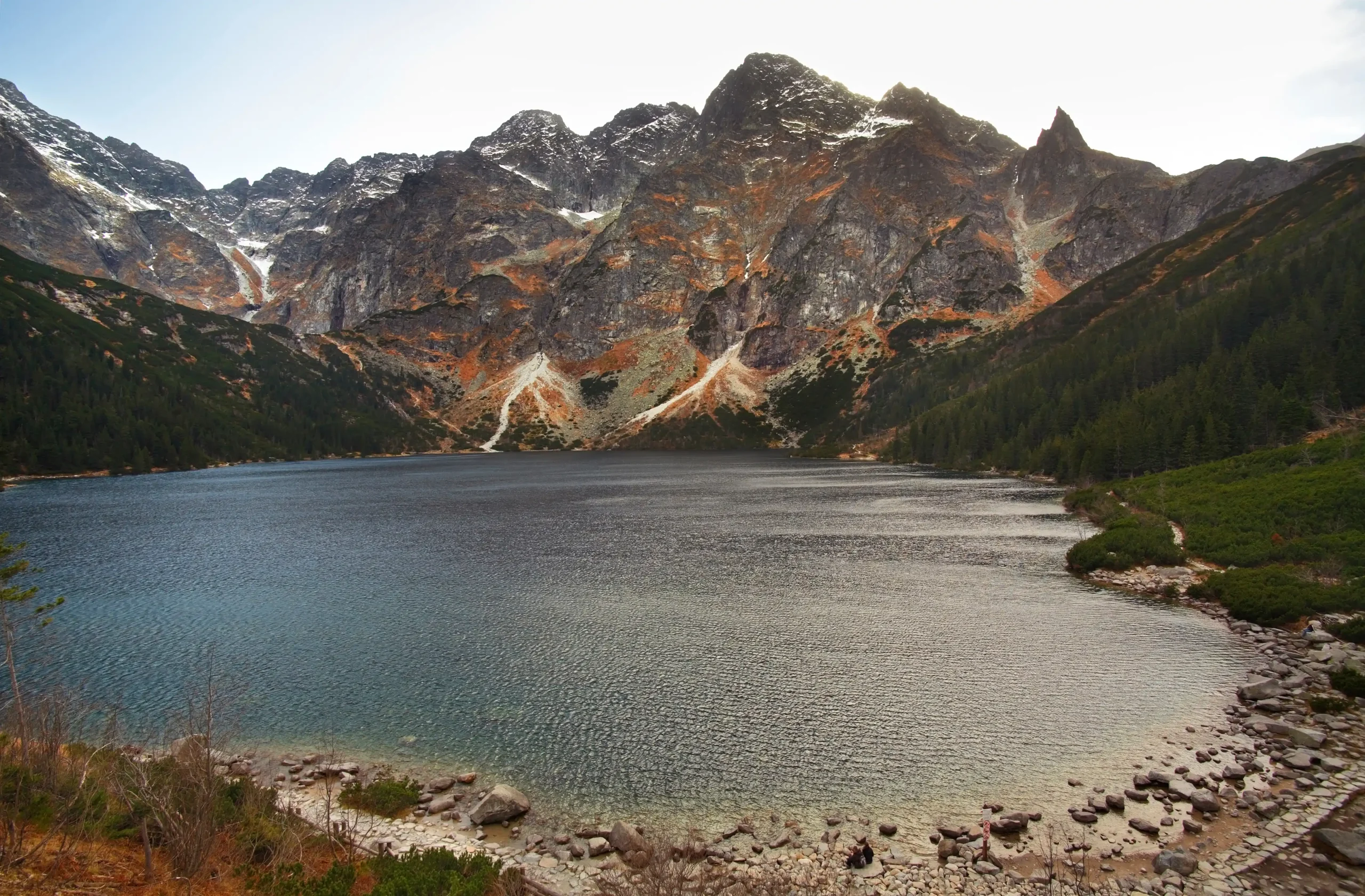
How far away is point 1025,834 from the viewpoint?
68.5ft

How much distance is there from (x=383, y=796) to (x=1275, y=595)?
50.2 meters

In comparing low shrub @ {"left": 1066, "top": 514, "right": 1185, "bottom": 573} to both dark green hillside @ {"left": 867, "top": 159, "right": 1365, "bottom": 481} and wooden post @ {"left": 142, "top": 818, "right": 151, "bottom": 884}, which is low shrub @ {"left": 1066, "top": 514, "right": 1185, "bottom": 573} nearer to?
dark green hillside @ {"left": 867, "top": 159, "right": 1365, "bottom": 481}

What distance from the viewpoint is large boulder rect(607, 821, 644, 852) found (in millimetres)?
20859

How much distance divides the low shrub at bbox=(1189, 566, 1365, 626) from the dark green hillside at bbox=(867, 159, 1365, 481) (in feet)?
193

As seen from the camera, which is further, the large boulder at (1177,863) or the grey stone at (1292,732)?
the grey stone at (1292,732)

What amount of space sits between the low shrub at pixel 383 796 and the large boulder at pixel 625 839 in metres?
7.62

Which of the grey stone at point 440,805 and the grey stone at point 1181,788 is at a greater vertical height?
the grey stone at point 1181,788

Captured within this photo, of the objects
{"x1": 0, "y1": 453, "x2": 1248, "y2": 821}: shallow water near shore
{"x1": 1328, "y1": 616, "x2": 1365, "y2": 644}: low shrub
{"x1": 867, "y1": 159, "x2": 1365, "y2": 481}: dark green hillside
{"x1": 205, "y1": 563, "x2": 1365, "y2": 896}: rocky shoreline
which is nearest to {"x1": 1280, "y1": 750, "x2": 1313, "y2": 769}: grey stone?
{"x1": 205, "y1": 563, "x2": 1365, "y2": 896}: rocky shoreline

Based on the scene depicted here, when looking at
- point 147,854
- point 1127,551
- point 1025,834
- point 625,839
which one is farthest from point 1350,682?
point 147,854

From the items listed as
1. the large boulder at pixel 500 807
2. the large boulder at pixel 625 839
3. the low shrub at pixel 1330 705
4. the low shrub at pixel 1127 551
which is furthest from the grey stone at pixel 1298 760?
the low shrub at pixel 1127 551

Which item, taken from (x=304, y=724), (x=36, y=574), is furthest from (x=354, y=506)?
(x=304, y=724)

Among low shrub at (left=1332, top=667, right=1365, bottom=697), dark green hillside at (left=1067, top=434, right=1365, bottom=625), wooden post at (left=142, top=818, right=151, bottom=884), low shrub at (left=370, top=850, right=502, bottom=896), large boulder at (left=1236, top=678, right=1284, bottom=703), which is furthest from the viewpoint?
dark green hillside at (left=1067, top=434, right=1365, bottom=625)

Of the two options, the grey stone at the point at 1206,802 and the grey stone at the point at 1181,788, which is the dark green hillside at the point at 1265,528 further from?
the grey stone at the point at 1206,802

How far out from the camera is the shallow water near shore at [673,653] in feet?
85.4
